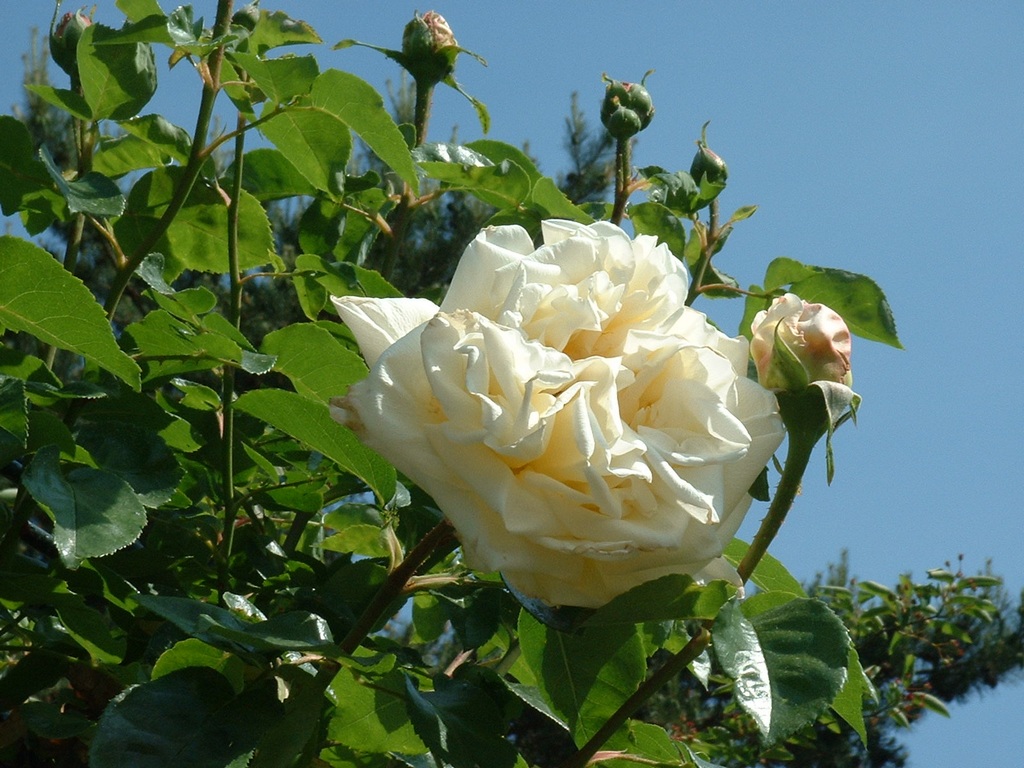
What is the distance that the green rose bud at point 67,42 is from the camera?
1.07 m

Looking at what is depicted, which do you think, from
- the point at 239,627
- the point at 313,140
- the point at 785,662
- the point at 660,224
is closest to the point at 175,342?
the point at 313,140

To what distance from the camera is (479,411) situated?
0.55m

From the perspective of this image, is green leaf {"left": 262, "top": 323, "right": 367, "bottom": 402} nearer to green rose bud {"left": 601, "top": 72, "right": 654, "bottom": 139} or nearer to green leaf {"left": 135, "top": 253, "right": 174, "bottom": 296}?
green leaf {"left": 135, "top": 253, "right": 174, "bottom": 296}

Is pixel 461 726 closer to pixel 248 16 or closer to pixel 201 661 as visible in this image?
pixel 201 661

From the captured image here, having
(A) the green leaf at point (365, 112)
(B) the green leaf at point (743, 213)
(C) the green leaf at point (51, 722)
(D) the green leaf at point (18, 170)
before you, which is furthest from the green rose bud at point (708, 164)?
(C) the green leaf at point (51, 722)

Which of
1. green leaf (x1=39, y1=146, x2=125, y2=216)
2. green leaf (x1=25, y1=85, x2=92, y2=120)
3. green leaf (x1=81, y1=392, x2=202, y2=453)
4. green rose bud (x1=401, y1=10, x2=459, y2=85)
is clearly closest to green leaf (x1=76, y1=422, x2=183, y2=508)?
green leaf (x1=81, y1=392, x2=202, y2=453)

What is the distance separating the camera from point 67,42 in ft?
3.53

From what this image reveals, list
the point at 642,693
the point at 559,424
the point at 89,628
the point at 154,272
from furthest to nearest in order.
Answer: the point at 154,272, the point at 89,628, the point at 642,693, the point at 559,424

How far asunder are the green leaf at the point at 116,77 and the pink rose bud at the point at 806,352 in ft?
1.99

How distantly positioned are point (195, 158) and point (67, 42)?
0.28 metres

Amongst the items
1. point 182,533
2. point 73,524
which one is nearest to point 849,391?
point 73,524

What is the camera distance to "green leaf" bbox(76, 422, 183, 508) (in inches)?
33.5

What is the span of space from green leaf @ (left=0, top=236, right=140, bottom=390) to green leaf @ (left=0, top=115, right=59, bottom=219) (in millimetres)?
250

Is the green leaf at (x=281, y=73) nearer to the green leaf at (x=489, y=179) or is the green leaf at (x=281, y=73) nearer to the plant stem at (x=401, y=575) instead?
the green leaf at (x=489, y=179)
